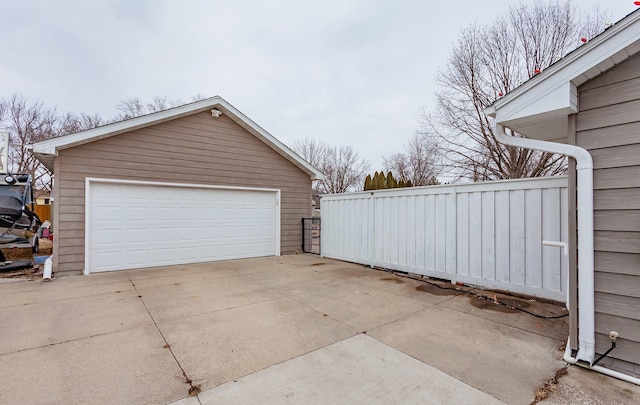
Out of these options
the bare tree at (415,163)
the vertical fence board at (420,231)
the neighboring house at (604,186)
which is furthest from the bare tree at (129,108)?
the neighboring house at (604,186)

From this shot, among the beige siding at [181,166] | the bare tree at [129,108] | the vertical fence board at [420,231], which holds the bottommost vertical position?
the vertical fence board at [420,231]

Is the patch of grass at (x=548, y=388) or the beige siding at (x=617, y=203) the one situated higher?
the beige siding at (x=617, y=203)

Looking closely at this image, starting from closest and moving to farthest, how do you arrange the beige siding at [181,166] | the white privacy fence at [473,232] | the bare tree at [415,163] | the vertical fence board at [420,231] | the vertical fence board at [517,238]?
the white privacy fence at [473,232] → the vertical fence board at [517,238] → the vertical fence board at [420,231] → the beige siding at [181,166] → the bare tree at [415,163]

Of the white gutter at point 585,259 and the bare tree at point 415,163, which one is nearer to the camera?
the white gutter at point 585,259

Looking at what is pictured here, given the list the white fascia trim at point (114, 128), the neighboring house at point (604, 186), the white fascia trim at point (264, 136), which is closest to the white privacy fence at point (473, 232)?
the neighboring house at point (604, 186)

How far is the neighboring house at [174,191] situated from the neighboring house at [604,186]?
6.84 m

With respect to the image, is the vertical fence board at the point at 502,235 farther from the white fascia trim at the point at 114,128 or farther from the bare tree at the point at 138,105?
the bare tree at the point at 138,105

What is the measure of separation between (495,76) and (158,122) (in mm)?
11553

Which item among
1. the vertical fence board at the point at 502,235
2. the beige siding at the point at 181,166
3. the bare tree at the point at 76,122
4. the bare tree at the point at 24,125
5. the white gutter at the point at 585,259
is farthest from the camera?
the bare tree at the point at 76,122

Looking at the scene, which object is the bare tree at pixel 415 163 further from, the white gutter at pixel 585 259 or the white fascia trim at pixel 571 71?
the white gutter at pixel 585 259

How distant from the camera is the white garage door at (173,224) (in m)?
6.06

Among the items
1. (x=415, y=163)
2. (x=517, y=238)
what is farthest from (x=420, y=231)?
(x=415, y=163)

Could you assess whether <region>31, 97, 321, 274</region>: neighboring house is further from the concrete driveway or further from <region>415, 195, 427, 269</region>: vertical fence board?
<region>415, 195, 427, 269</region>: vertical fence board

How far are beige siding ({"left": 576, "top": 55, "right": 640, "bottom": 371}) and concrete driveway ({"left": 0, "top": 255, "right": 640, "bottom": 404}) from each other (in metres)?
0.55
